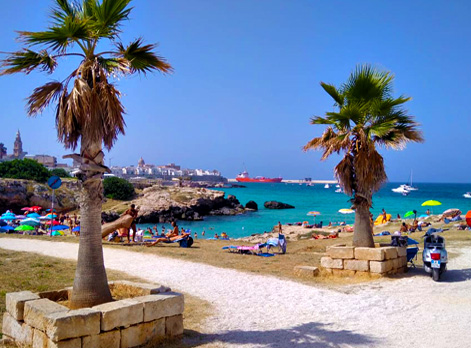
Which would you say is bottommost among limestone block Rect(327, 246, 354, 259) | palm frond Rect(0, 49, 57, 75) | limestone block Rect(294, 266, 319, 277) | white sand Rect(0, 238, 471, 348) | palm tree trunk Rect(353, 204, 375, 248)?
white sand Rect(0, 238, 471, 348)

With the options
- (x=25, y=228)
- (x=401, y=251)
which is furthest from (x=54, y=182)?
(x=401, y=251)

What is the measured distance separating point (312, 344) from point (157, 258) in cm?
869

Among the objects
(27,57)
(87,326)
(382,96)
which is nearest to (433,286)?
(382,96)

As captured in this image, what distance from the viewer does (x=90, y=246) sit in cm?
603

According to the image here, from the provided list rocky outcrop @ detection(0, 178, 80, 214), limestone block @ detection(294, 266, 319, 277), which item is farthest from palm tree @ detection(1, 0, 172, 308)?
rocky outcrop @ detection(0, 178, 80, 214)

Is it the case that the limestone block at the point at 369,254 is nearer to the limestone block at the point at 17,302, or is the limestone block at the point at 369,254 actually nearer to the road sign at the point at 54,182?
the limestone block at the point at 17,302

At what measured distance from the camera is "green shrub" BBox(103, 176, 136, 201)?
6488cm

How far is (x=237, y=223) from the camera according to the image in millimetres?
54688

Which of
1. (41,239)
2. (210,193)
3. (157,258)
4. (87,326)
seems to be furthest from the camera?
(210,193)

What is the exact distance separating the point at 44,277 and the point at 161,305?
18.4 ft

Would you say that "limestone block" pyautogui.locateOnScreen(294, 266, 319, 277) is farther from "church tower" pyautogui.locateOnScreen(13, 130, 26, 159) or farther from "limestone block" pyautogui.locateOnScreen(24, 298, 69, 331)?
"church tower" pyautogui.locateOnScreen(13, 130, 26, 159)

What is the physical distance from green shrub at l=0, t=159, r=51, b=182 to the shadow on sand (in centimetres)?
6304

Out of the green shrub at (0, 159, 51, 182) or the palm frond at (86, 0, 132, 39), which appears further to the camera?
the green shrub at (0, 159, 51, 182)

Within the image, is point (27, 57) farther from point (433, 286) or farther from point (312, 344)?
point (433, 286)
